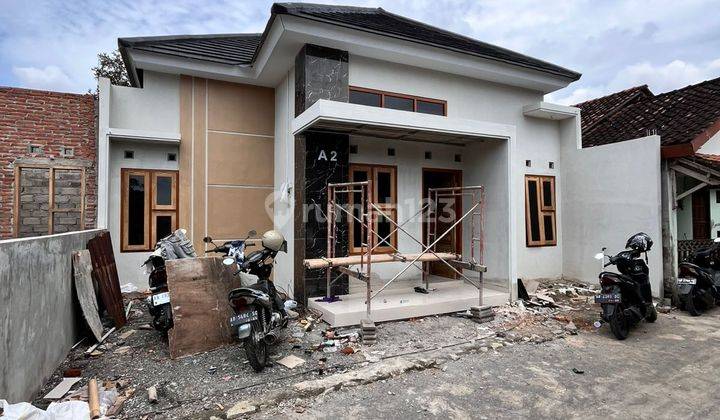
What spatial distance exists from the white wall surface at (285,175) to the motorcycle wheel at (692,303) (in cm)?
622

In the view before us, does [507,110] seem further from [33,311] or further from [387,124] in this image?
[33,311]

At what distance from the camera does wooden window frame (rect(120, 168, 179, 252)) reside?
6.89 metres

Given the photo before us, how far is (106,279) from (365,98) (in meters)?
4.70

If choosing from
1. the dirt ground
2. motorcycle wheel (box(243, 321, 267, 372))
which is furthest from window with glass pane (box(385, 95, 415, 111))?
motorcycle wheel (box(243, 321, 267, 372))

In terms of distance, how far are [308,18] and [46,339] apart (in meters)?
4.90

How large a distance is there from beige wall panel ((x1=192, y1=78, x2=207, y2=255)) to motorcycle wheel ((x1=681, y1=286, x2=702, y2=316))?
26.7 feet

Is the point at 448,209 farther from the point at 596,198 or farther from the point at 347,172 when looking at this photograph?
the point at 596,198

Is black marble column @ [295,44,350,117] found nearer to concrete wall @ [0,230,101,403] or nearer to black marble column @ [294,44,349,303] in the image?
black marble column @ [294,44,349,303]

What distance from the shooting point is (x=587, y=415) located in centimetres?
317

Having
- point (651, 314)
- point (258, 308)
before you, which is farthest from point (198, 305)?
point (651, 314)

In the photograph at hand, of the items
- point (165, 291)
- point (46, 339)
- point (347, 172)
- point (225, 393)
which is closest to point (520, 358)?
point (225, 393)

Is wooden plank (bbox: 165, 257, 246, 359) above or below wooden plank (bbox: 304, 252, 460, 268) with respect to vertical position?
below

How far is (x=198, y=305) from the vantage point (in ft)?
14.8

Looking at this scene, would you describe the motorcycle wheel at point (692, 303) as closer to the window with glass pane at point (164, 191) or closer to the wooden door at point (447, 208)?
the wooden door at point (447, 208)
